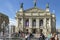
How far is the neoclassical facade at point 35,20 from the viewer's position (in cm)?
8446

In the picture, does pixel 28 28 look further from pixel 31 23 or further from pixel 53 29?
pixel 53 29

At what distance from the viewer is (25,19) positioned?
284ft

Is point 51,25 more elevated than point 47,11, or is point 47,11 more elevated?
point 47,11

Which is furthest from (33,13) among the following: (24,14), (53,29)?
(53,29)

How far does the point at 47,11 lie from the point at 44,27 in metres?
6.47

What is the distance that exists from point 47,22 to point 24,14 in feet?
30.6

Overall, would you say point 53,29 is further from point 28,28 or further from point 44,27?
point 28,28

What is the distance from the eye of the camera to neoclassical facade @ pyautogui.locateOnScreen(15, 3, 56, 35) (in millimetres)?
84456

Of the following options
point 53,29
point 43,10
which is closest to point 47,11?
point 43,10

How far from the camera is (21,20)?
86.1 meters

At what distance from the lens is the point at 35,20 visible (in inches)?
3398

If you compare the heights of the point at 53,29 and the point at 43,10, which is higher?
the point at 43,10

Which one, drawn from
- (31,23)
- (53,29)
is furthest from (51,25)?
(31,23)

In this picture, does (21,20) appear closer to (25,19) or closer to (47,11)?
(25,19)
